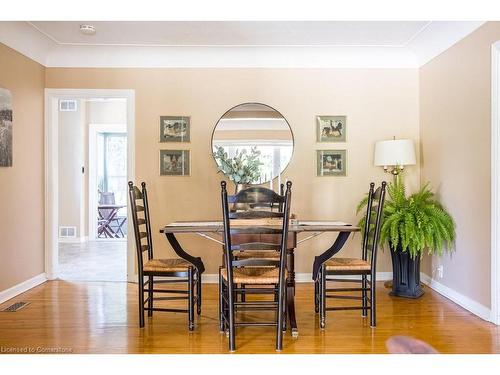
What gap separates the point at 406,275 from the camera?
4.17 m

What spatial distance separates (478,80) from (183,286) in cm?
322

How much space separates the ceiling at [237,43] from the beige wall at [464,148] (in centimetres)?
24

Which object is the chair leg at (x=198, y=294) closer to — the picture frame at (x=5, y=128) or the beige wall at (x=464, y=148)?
the picture frame at (x=5, y=128)

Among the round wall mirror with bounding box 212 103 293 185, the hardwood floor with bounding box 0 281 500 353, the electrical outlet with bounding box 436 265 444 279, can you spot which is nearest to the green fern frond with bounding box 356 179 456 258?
the electrical outlet with bounding box 436 265 444 279

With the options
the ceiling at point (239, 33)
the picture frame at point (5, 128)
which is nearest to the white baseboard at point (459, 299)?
the ceiling at point (239, 33)

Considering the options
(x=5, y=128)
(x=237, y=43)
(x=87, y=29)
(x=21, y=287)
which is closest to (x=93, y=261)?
(x=21, y=287)

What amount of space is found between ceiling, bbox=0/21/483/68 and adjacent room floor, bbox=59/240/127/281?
2293mm

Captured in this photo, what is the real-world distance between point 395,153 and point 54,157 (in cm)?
351

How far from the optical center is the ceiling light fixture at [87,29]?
410cm

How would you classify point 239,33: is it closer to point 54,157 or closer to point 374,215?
point 374,215

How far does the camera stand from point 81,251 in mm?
6957

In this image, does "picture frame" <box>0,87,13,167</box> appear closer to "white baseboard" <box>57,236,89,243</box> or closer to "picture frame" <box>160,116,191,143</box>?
"picture frame" <box>160,116,191,143</box>
